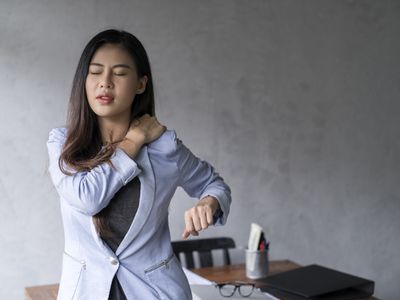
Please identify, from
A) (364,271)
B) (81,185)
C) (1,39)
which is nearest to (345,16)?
(364,271)

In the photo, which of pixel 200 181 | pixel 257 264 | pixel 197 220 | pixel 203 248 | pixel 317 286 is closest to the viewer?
pixel 197 220

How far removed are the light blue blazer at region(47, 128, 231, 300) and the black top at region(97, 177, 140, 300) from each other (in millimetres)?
16

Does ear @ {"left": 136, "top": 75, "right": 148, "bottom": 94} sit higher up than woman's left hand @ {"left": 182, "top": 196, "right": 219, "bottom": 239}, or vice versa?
ear @ {"left": 136, "top": 75, "right": 148, "bottom": 94}

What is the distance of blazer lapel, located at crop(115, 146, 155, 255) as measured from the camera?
106 centimetres

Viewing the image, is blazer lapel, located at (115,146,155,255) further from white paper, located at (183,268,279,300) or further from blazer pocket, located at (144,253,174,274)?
white paper, located at (183,268,279,300)

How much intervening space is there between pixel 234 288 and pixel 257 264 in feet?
1.32

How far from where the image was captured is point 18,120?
91.9 inches

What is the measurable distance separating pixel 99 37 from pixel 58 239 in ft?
4.81

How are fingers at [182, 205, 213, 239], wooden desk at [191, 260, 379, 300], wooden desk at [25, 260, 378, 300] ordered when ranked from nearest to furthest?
fingers at [182, 205, 213, 239]
wooden desk at [25, 260, 378, 300]
wooden desk at [191, 260, 379, 300]

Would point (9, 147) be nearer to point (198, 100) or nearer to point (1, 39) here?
point (1, 39)

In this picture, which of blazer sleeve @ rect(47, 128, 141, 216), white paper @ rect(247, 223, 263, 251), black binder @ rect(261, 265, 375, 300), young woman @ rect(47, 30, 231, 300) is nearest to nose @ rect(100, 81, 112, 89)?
young woman @ rect(47, 30, 231, 300)

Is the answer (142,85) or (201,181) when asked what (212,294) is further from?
(142,85)

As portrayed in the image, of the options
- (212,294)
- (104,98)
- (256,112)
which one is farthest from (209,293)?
(256,112)

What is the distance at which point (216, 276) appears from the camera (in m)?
2.29
